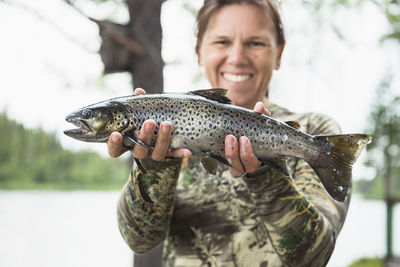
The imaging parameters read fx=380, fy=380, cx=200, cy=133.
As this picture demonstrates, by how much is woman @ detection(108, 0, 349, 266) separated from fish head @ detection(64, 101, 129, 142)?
124mm

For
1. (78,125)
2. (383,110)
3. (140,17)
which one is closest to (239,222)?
(78,125)

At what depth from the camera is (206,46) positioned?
136 inches

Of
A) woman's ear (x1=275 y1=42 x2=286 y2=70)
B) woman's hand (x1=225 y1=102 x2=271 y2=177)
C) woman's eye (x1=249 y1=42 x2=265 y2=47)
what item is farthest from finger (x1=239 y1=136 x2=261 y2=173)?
woman's ear (x1=275 y1=42 x2=286 y2=70)

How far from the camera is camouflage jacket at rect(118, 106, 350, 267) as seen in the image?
2.62 meters

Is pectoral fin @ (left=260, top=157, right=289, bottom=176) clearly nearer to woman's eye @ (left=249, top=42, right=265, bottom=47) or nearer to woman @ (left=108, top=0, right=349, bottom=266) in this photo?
woman @ (left=108, top=0, right=349, bottom=266)

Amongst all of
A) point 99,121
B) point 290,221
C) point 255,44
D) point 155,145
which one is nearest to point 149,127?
point 155,145

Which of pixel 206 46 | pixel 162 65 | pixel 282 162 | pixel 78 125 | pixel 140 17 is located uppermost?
pixel 140 17

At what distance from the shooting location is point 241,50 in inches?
127

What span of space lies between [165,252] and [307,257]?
1.28 metres

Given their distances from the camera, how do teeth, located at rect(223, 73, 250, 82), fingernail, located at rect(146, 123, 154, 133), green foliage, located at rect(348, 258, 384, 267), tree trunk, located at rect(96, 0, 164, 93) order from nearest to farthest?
fingernail, located at rect(146, 123, 154, 133)
teeth, located at rect(223, 73, 250, 82)
tree trunk, located at rect(96, 0, 164, 93)
green foliage, located at rect(348, 258, 384, 267)

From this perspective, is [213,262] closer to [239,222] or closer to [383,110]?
[239,222]

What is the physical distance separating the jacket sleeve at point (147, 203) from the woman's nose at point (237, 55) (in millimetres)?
1047

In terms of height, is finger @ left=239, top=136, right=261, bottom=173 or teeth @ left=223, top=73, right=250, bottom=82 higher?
teeth @ left=223, top=73, right=250, bottom=82

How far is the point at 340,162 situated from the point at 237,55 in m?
1.26
